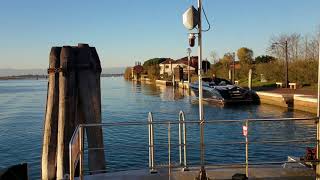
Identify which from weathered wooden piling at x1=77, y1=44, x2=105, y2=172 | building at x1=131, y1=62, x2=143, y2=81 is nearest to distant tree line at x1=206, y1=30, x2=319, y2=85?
weathered wooden piling at x1=77, y1=44, x2=105, y2=172

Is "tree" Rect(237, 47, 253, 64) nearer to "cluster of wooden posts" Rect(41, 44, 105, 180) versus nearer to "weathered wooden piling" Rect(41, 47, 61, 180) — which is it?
"cluster of wooden posts" Rect(41, 44, 105, 180)

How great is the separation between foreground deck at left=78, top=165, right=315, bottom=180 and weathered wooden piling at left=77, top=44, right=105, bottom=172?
1.65 m

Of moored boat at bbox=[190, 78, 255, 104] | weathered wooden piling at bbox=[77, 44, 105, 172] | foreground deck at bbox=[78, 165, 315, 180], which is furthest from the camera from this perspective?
moored boat at bbox=[190, 78, 255, 104]

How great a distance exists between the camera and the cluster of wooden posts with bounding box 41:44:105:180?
9.64m

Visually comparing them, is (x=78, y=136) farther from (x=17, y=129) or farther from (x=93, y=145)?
(x=17, y=129)

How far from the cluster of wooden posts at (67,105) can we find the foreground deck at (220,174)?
171 centimetres

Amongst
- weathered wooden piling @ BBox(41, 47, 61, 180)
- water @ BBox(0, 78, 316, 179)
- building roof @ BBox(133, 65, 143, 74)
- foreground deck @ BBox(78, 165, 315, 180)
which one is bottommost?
water @ BBox(0, 78, 316, 179)

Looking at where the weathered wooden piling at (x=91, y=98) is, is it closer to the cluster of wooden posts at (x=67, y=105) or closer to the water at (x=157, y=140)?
the cluster of wooden posts at (x=67, y=105)

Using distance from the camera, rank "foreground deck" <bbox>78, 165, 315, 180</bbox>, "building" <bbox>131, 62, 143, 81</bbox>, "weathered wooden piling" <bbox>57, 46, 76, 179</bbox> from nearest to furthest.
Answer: "foreground deck" <bbox>78, 165, 315, 180</bbox>, "weathered wooden piling" <bbox>57, 46, 76, 179</bbox>, "building" <bbox>131, 62, 143, 81</bbox>

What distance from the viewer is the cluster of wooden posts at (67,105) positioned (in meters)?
9.64

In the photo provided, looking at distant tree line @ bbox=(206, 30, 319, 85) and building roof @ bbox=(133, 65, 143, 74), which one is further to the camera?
building roof @ bbox=(133, 65, 143, 74)

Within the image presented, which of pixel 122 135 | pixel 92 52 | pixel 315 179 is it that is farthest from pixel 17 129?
pixel 315 179

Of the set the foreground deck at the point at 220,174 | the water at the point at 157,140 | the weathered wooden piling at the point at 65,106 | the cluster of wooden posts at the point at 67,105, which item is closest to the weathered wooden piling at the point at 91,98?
the cluster of wooden posts at the point at 67,105

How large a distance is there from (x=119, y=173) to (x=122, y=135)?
1486 cm
